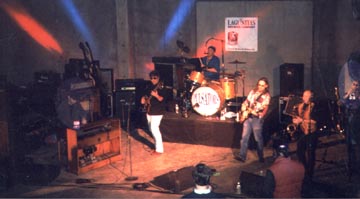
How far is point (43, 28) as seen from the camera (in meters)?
18.7

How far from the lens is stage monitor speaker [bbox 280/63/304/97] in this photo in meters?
14.3

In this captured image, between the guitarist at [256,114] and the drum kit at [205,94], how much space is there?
1602 mm

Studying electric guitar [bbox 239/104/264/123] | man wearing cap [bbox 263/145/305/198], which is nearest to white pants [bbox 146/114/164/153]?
electric guitar [bbox 239/104/264/123]

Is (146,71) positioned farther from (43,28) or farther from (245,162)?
(245,162)

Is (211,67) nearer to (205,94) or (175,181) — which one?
(205,94)

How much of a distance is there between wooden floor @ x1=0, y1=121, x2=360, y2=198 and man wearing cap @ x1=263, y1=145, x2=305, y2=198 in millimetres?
2517

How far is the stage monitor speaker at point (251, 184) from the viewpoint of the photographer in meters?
10.3

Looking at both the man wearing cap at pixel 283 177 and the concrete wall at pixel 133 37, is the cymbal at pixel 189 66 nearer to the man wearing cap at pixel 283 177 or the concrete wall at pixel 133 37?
the concrete wall at pixel 133 37

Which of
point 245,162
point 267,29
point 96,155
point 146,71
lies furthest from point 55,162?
point 267,29

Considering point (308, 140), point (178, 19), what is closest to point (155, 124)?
point (308, 140)

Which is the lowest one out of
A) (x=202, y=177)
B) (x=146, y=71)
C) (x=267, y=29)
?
(x=202, y=177)

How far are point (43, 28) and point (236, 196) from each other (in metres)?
11.1

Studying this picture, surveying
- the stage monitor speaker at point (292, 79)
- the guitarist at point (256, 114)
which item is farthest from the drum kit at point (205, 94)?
the guitarist at point (256, 114)

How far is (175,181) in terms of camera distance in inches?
417
